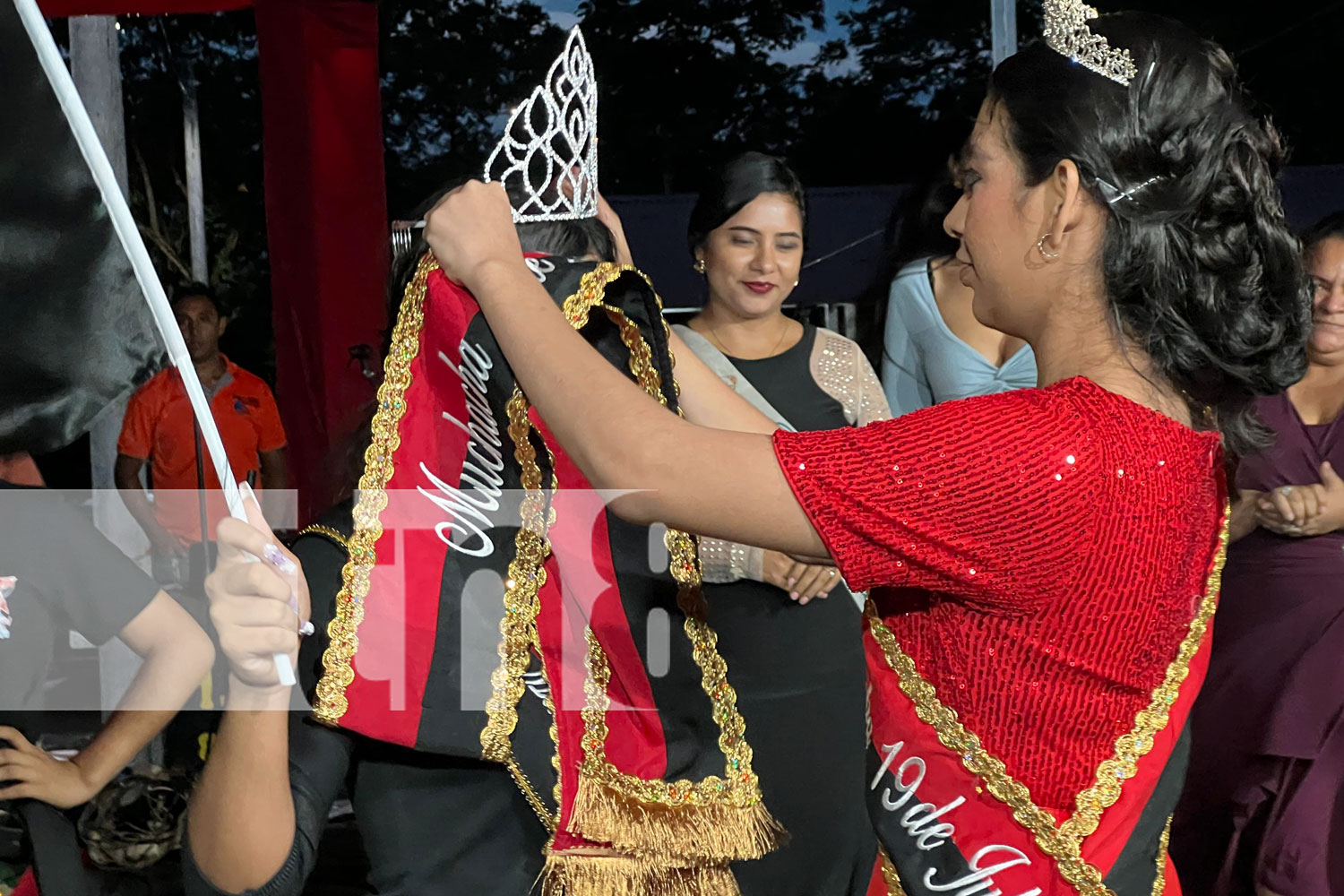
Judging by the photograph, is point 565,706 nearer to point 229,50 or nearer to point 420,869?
point 420,869

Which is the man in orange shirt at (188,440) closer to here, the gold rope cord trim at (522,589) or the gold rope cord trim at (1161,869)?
the gold rope cord trim at (522,589)

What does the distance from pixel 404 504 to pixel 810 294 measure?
12.8 feet

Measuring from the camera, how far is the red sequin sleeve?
0.97 meters

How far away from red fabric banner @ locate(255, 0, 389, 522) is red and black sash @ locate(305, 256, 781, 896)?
109 inches

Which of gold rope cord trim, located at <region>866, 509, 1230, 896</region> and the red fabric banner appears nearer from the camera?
gold rope cord trim, located at <region>866, 509, 1230, 896</region>

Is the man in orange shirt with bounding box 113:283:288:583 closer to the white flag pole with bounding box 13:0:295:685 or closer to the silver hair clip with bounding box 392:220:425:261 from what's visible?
the silver hair clip with bounding box 392:220:425:261

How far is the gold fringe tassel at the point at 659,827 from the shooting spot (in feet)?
3.76

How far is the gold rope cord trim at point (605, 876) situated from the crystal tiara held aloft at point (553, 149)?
2.11 ft

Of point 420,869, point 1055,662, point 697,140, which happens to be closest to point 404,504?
point 420,869

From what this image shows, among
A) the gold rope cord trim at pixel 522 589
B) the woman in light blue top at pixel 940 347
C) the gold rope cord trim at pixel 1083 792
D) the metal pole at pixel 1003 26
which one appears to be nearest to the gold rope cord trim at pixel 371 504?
the gold rope cord trim at pixel 522 589

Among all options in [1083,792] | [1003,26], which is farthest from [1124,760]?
[1003,26]

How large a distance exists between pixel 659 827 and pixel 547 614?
0.23 metres

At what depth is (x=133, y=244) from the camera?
877 mm

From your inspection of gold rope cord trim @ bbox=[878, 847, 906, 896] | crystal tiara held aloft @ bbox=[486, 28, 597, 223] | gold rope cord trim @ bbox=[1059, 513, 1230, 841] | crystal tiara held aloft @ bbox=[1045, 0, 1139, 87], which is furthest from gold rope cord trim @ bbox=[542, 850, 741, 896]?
crystal tiara held aloft @ bbox=[1045, 0, 1139, 87]
